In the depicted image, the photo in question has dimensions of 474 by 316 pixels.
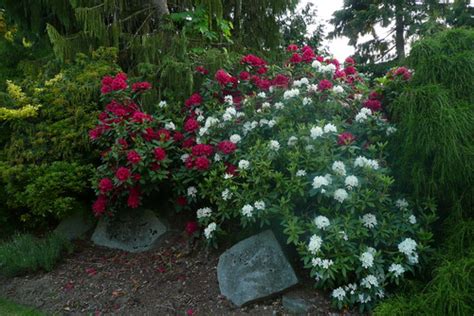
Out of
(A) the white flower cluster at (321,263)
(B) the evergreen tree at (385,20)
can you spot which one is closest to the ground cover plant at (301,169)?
(A) the white flower cluster at (321,263)

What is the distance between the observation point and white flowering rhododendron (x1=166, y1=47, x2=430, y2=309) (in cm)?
299

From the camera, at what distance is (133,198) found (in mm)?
4004

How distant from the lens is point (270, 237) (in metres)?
3.43

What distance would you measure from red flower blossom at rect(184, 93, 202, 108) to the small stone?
88.3 inches

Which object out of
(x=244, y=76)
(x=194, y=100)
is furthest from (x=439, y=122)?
(x=194, y=100)

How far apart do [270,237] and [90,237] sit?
7.74ft

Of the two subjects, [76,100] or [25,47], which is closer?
[76,100]

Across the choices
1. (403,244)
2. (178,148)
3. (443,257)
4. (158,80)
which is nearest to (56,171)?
(178,148)

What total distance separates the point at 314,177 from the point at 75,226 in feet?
9.89

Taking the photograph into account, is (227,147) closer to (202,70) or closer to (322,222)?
(322,222)

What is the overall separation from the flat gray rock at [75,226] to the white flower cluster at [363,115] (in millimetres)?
3162

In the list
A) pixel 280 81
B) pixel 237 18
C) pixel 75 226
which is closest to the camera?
pixel 280 81

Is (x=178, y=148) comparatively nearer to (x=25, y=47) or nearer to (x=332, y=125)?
(x=332, y=125)

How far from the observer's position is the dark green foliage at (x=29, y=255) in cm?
410
